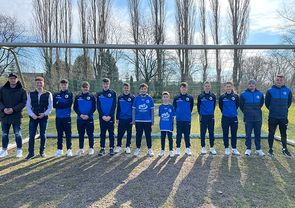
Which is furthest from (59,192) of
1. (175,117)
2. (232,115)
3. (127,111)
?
(232,115)

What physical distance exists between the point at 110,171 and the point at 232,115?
11.1 feet

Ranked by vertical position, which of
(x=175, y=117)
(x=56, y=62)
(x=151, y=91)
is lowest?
(x=175, y=117)

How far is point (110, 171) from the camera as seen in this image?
6.30m

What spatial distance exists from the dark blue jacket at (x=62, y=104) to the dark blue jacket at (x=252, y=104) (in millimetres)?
4384

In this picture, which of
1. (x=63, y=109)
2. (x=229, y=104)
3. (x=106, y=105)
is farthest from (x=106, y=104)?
(x=229, y=104)

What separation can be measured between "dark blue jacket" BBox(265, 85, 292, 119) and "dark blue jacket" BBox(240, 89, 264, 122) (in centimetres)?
26

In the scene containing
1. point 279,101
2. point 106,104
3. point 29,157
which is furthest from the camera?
point 106,104

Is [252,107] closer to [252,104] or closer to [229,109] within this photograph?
[252,104]

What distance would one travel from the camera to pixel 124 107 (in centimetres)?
764

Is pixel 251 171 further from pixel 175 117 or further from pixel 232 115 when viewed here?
pixel 175 117

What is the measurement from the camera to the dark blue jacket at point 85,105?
7512mm

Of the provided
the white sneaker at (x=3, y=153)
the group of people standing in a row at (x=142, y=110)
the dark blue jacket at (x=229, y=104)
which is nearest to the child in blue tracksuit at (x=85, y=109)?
the group of people standing in a row at (x=142, y=110)

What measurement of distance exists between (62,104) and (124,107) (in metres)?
1.54

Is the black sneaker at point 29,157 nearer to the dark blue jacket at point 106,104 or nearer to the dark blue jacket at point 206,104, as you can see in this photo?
the dark blue jacket at point 106,104
